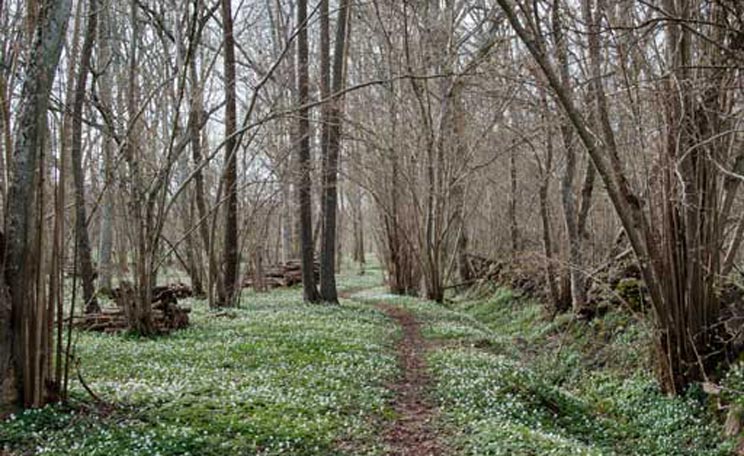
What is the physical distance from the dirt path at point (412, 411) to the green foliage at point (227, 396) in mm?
255

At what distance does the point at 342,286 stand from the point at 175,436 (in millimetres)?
25683

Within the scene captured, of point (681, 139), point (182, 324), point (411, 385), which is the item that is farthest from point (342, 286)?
point (681, 139)

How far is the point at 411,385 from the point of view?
9758 millimetres

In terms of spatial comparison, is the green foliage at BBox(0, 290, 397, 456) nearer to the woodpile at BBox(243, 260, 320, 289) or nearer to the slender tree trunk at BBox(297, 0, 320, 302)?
the slender tree trunk at BBox(297, 0, 320, 302)

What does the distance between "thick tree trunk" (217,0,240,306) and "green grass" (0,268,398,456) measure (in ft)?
18.4

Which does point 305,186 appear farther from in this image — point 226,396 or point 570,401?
point 226,396

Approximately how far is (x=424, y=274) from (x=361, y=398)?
1480cm

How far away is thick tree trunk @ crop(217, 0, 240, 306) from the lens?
62.8 feet

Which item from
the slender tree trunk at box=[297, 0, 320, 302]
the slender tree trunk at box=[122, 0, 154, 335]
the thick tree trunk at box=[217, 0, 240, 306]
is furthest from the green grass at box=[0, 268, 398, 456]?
the slender tree trunk at box=[297, 0, 320, 302]

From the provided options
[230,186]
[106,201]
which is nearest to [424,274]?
[230,186]

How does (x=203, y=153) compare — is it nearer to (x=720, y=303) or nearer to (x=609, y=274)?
(x=609, y=274)

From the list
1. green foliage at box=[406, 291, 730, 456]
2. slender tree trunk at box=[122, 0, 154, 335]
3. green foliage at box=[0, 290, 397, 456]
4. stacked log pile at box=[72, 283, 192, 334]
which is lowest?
green foliage at box=[406, 291, 730, 456]

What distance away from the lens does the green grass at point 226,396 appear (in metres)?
6.08

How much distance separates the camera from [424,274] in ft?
75.7
